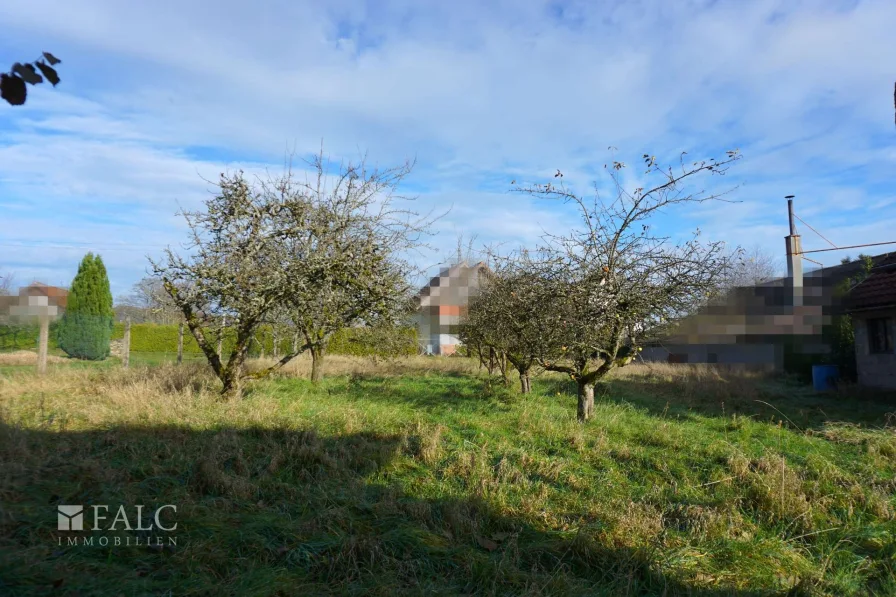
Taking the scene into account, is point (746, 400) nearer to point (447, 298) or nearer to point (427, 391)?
point (427, 391)

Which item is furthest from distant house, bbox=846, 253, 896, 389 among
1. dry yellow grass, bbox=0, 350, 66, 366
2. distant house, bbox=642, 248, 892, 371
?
dry yellow grass, bbox=0, 350, 66, 366

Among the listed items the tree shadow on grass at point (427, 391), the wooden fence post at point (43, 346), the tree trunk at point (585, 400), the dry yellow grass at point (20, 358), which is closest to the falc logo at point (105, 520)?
the tree shadow on grass at point (427, 391)

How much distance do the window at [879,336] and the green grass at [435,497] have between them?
24.2 ft

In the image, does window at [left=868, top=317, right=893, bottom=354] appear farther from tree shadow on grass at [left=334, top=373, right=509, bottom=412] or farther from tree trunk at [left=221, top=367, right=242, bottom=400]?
tree trunk at [left=221, top=367, right=242, bottom=400]

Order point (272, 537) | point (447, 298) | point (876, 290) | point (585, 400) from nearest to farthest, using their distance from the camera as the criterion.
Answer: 1. point (272, 537)
2. point (585, 400)
3. point (876, 290)
4. point (447, 298)

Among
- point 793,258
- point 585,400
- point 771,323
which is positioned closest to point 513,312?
point 585,400

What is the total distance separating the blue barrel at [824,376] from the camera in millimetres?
17091

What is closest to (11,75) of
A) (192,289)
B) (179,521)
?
(179,521)

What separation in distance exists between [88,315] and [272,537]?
21.8m

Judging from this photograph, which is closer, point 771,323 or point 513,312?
point 513,312

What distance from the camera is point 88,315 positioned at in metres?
21.9

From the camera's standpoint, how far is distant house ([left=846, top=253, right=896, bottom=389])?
48.5 ft

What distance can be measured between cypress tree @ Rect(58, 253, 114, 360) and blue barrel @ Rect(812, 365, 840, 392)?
970 inches

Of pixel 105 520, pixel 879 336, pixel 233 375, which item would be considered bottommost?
pixel 105 520
